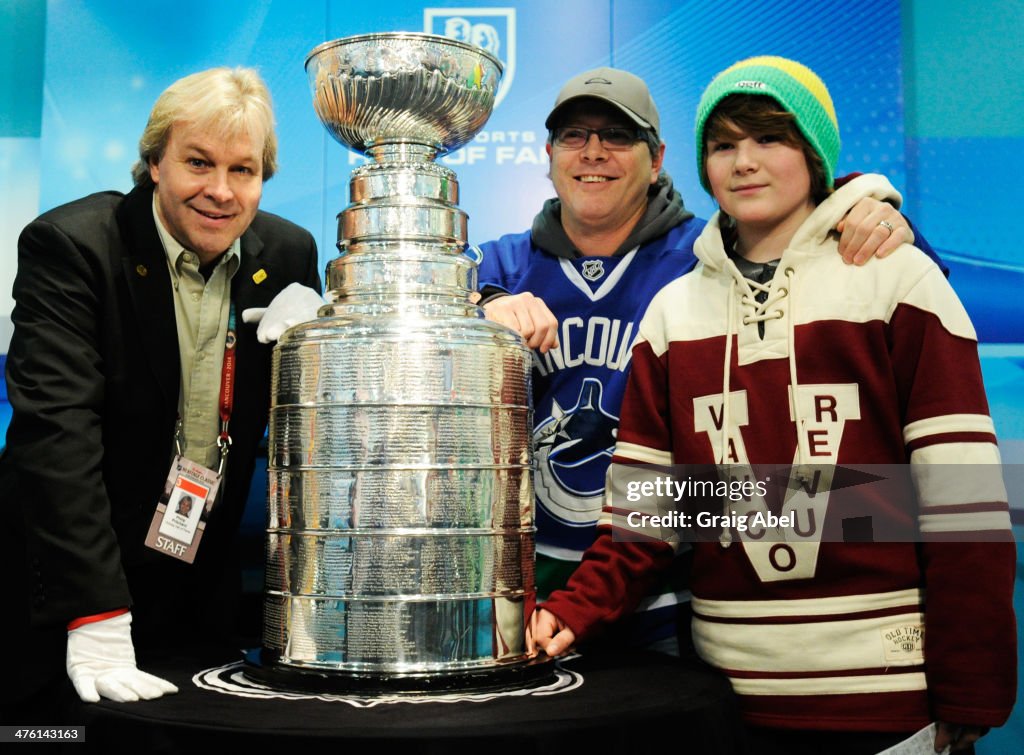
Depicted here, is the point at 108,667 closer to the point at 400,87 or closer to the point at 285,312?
the point at 285,312

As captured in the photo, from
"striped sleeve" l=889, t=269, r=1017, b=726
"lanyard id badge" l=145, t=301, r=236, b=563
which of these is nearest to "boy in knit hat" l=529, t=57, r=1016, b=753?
"striped sleeve" l=889, t=269, r=1017, b=726

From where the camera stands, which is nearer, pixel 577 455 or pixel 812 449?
pixel 812 449

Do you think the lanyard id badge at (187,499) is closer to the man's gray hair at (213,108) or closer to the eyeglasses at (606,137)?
the man's gray hair at (213,108)

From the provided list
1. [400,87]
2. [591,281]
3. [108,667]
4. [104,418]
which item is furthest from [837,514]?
[104,418]

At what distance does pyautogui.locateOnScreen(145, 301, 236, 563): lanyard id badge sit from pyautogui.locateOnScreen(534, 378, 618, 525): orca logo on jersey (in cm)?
59

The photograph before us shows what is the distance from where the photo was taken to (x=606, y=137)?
2.01m

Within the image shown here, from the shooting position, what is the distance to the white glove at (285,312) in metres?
1.66

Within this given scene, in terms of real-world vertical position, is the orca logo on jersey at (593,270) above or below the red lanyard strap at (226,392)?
above

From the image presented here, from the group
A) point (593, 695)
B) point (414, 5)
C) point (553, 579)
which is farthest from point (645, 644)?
point (414, 5)

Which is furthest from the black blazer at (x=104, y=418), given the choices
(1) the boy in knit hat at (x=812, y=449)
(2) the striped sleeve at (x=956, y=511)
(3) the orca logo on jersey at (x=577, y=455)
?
(2) the striped sleeve at (x=956, y=511)

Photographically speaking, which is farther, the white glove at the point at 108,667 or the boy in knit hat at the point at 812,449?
the boy in knit hat at the point at 812,449

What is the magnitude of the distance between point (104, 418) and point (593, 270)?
37.5 inches

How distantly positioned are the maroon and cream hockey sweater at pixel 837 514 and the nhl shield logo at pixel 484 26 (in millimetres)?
2005

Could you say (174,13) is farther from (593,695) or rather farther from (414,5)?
(593,695)
